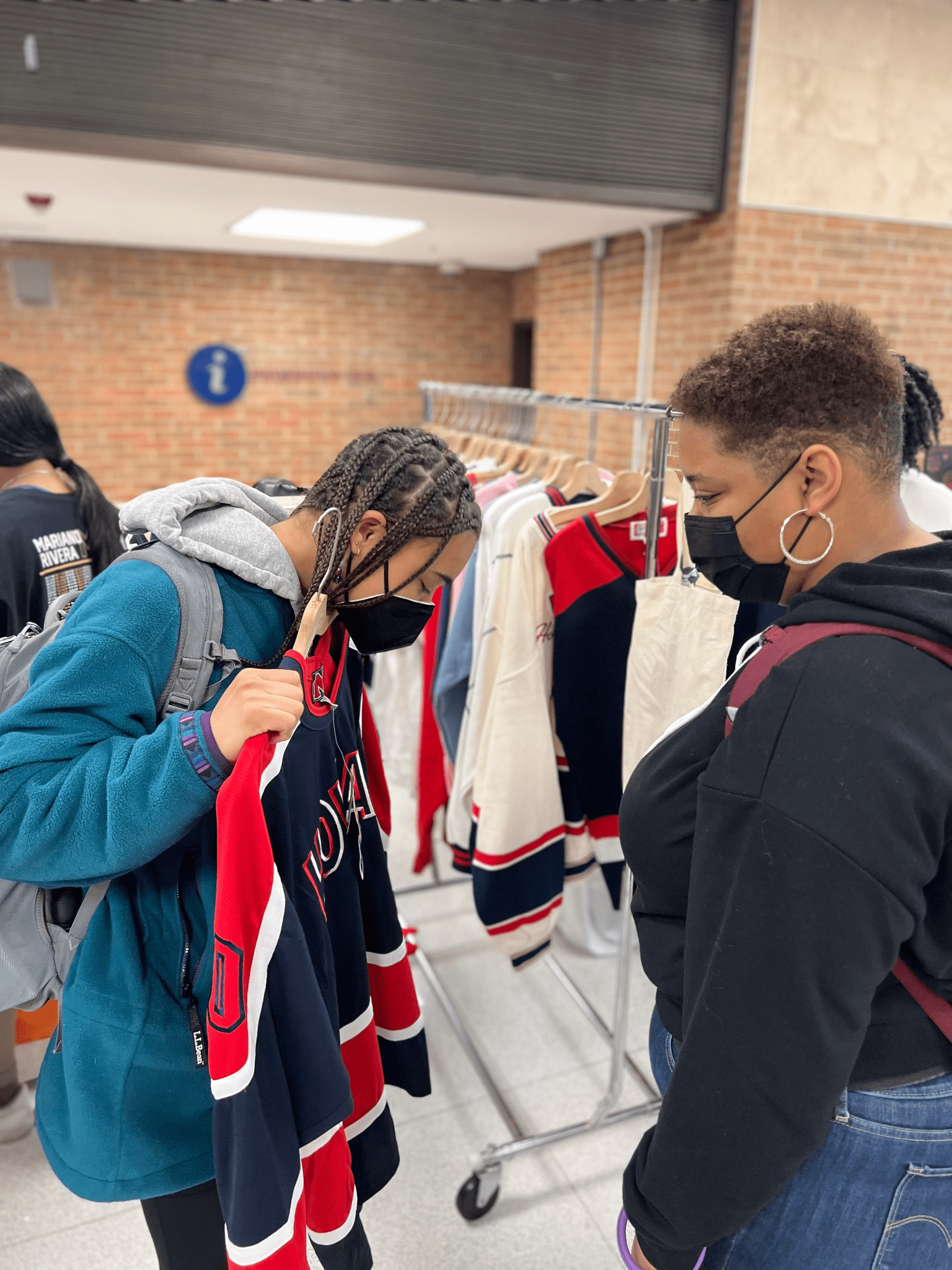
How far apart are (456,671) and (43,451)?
3.55 feet

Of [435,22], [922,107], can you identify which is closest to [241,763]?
[435,22]

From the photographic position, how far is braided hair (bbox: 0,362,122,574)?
184cm

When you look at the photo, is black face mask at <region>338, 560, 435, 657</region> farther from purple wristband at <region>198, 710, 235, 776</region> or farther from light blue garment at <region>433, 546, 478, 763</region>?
light blue garment at <region>433, 546, 478, 763</region>

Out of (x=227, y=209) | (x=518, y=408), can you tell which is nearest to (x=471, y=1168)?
Result: (x=518, y=408)

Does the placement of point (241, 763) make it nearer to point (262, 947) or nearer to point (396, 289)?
point (262, 947)

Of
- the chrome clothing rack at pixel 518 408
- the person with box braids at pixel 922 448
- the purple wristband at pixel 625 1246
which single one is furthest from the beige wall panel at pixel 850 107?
the purple wristband at pixel 625 1246

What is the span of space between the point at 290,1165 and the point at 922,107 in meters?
5.90

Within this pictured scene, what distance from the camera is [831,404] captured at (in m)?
0.87

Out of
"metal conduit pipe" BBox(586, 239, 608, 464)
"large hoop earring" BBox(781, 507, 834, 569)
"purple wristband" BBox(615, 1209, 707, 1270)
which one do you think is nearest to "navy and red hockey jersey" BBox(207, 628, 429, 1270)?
"purple wristband" BBox(615, 1209, 707, 1270)

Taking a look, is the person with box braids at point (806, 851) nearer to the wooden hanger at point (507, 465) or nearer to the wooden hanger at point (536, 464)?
the wooden hanger at point (536, 464)

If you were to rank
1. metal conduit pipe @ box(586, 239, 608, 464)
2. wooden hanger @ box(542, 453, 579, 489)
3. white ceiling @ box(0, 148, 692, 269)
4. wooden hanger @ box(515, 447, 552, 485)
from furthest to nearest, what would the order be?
metal conduit pipe @ box(586, 239, 608, 464), white ceiling @ box(0, 148, 692, 269), wooden hanger @ box(515, 447, 552, 485), wooden hanger @ box(542, 453, 579, 489)

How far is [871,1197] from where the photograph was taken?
914 millimetres

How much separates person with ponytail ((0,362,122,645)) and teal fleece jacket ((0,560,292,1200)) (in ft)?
3.21

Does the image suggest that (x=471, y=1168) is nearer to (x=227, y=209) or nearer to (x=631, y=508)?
(x=631, y=508)
